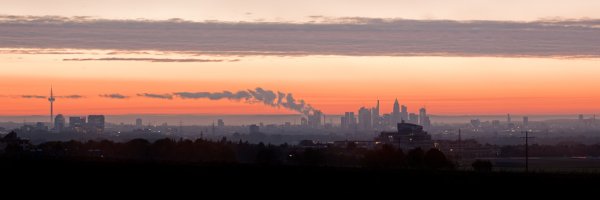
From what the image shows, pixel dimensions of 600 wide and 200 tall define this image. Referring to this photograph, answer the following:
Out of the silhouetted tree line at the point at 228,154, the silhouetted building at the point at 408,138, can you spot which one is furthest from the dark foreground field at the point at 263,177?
the silhouetted building at the point at 408,138

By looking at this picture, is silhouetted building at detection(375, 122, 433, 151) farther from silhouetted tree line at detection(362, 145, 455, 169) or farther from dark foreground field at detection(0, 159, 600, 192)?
dark foreground field at detection(0, 159, 600, 192)

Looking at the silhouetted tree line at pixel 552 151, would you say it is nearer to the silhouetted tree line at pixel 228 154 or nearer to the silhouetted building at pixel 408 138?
the silhouetted building at pixel 408 138

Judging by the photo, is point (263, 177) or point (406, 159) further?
point (406, 159)

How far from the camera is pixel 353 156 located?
112 metres

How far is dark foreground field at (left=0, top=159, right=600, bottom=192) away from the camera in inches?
2032

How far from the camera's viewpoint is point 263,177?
2192 inches

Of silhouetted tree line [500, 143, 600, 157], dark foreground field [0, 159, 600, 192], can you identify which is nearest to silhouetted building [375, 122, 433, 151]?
silhouetted tree line [500, 143, 600, 157]

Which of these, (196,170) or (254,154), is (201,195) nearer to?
(196,170)

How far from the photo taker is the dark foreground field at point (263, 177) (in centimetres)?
5162

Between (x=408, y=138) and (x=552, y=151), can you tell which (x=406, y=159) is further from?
(x=408, y=138)

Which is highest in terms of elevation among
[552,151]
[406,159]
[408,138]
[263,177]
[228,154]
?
[408,138]

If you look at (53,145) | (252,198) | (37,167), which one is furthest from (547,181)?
(53,145)

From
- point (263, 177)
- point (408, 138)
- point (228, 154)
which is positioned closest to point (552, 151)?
point (408, 138)

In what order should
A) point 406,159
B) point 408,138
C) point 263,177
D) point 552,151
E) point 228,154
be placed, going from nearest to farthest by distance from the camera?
point 263,177 → point 406,159 → point 228,154 → point 552,151 → point 408,138
